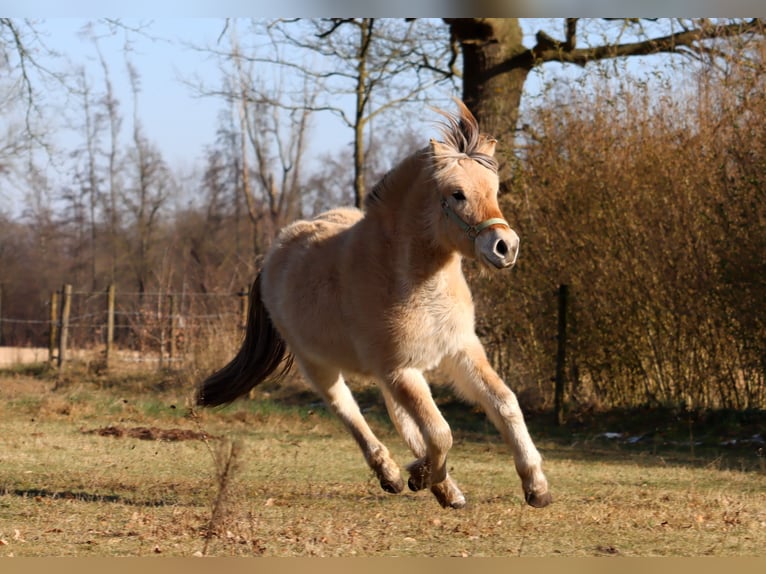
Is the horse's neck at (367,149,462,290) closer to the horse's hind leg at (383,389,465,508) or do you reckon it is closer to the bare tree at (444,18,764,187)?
the horse's hind leg at (383,389,465,508)

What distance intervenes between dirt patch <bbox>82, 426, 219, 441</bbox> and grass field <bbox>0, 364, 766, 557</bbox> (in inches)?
1.2

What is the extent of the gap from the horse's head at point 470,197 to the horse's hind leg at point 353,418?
1.82 meters

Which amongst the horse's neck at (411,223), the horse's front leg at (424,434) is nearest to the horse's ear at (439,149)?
the horse's neck at (411,223)

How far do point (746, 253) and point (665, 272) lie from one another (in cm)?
128

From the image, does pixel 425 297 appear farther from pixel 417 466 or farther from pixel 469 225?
pixel 417 466

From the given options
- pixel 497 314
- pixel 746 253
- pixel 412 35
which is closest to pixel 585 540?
pixel 746 253

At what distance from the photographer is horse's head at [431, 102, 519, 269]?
555 cm

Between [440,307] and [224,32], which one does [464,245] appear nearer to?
[440,307]

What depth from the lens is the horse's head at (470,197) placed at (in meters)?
5.55

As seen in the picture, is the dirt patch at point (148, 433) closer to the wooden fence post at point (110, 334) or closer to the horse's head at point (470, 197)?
the horse's head at point (470, 197)

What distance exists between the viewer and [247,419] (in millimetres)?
13383

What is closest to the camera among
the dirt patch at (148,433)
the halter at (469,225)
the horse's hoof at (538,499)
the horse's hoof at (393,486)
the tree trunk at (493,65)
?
the halter at (469,225)

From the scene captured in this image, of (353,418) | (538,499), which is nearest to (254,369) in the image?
(353,418)

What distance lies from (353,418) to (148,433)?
449 centimetres
